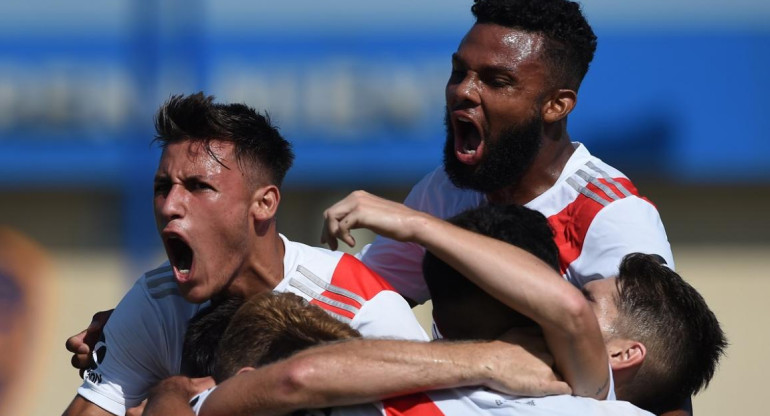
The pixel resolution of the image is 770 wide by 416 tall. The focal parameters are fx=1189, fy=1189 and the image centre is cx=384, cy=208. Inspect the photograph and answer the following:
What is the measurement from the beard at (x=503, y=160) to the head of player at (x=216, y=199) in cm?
81

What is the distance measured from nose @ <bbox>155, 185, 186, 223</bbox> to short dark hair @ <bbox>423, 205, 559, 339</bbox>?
2.93ft

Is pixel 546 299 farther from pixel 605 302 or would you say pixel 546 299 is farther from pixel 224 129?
pixel 224 129

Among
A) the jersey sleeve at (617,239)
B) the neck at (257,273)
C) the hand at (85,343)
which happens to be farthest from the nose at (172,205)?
the jersey sleeve at (617,239)

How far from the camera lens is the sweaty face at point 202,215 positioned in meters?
3.78

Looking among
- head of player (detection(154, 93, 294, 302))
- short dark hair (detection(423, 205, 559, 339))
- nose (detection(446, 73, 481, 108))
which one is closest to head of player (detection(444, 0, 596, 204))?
nose (detection(446, 73, 481, 108))

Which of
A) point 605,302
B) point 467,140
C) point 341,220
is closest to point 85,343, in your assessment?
point 341,220

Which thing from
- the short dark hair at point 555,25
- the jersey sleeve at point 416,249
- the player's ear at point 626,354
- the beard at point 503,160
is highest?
the short dark hair at point 555,25

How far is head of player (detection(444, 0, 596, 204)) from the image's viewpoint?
14.6 feet

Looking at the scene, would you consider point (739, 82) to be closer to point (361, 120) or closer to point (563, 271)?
point (361, 120)

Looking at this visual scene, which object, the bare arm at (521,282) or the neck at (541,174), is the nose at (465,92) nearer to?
the neck at (541,174)

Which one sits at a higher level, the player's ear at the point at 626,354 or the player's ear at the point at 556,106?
the player's ear at the point at 556,106

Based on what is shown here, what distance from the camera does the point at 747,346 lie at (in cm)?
940

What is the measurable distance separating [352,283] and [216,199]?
0.52 metres

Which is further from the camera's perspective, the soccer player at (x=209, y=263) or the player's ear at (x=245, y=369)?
the soccer player at (x=209, y=263)
